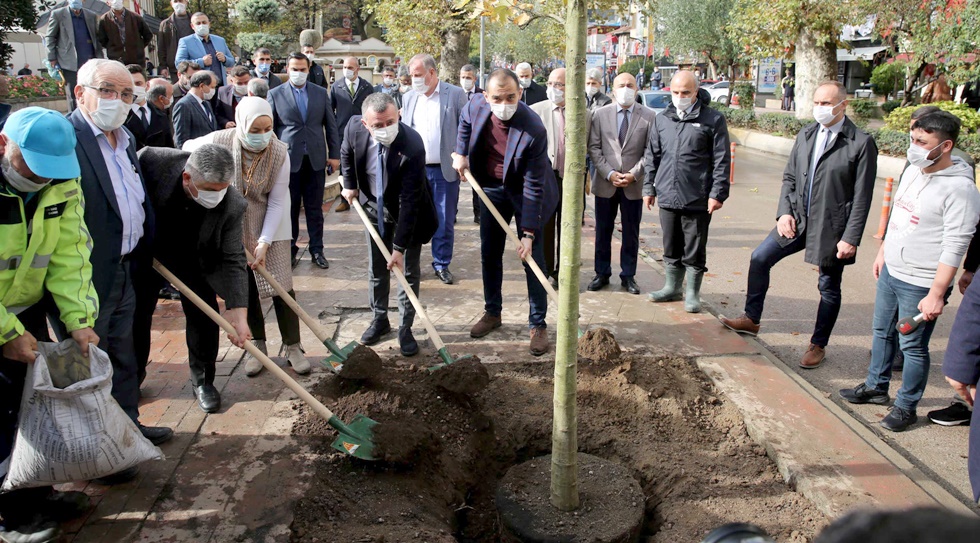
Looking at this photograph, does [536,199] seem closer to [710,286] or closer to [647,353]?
[647,353]

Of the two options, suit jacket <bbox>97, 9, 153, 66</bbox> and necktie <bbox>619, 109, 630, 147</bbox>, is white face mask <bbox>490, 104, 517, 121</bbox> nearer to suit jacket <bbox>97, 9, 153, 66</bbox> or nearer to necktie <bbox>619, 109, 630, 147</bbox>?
necktie <bbox>619, 109, 630, 147</bbox>

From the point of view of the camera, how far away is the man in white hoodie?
395cm

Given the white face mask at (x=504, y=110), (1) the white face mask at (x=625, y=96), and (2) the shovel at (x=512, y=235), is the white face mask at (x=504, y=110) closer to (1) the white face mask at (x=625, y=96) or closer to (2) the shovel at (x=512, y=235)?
(2) the shovel at (x=512, y=235)

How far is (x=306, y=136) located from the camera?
273 inches

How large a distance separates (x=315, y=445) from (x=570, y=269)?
1.76 metres

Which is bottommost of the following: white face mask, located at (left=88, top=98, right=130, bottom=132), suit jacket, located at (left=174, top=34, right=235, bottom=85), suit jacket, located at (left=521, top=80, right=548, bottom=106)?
white face mask, located at (left=88, top=98, right=130, bottom=132)

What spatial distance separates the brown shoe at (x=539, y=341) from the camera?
5.08 m

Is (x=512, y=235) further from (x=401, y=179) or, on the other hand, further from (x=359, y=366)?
(x=359, y=366)

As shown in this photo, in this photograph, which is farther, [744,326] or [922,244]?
[744,326]

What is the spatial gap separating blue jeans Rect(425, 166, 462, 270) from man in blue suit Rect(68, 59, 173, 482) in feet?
10.9

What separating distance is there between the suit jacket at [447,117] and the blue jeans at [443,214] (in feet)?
0.31

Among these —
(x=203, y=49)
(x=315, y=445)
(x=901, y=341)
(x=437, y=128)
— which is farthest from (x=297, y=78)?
(x=901, y=341)

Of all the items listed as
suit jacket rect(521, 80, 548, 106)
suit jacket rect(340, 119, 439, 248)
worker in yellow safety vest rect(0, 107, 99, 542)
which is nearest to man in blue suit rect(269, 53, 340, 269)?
suit jacket rect(340, 119, 439, 248)

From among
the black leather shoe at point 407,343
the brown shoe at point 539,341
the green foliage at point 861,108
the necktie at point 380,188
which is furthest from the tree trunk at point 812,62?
the black leather shoe at point 407,343
